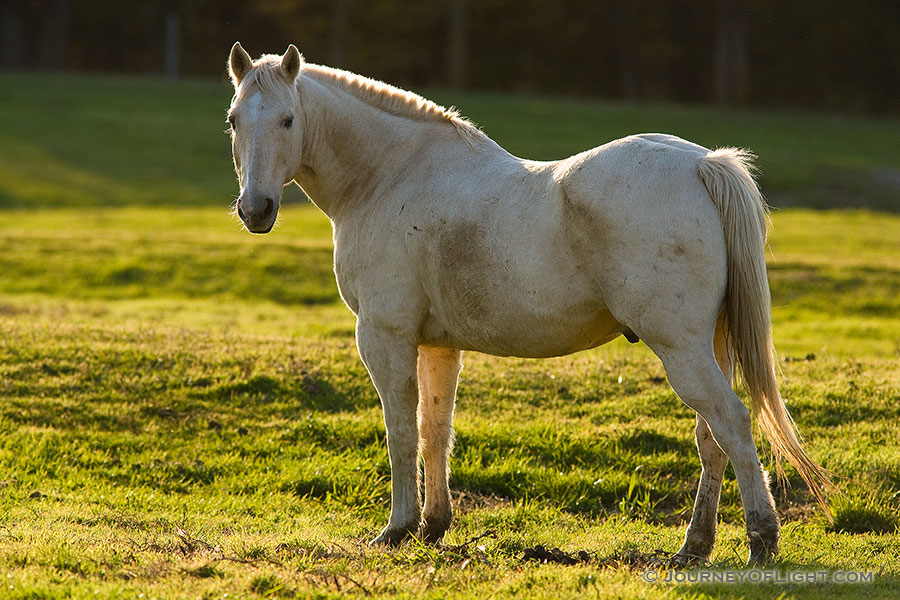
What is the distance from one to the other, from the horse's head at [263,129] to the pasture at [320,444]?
1.85 m

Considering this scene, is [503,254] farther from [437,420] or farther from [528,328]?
[437,420]

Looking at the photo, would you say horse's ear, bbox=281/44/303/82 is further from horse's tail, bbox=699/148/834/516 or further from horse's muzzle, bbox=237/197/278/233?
horse's tail, bbox=699/148/834/516

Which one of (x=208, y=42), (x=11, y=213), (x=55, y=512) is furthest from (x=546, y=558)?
(x=208, y=42)

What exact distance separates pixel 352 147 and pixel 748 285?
256 cm

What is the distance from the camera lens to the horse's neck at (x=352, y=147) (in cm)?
626

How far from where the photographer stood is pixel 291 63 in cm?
577

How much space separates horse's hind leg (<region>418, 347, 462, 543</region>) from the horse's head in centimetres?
135

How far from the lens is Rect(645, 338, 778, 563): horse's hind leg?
498cm

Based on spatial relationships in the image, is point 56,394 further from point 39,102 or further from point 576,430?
point 39,102

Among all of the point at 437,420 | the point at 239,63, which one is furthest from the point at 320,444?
the point at 239,63

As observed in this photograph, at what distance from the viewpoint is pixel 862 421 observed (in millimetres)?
7945

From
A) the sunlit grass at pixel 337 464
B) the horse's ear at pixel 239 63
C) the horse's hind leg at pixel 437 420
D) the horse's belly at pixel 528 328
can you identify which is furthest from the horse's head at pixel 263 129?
the sunlit grass at pixel 337 464

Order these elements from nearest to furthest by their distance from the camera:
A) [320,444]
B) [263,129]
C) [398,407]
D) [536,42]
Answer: [263,129] → [398,407] → [320,444] → [536,42]

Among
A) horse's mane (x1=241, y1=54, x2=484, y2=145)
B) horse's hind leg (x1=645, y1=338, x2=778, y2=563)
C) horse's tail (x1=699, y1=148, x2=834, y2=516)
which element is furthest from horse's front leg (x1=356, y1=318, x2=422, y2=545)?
horse's tail (x1=699, y1=148, x2=834, y2=516)
